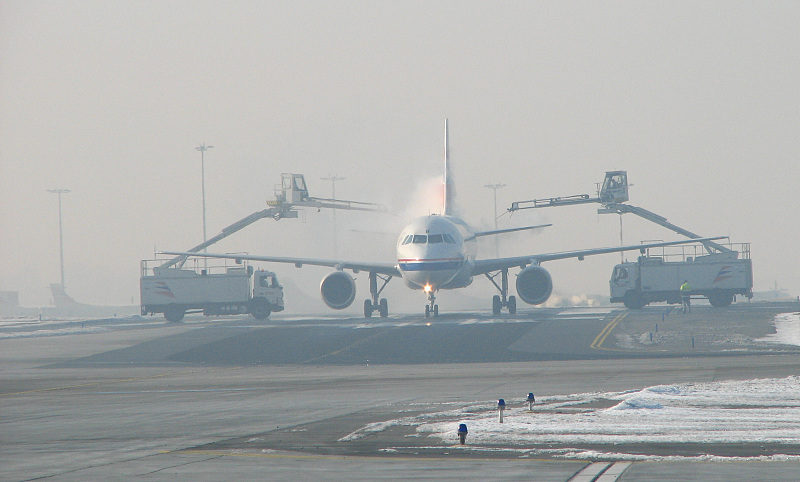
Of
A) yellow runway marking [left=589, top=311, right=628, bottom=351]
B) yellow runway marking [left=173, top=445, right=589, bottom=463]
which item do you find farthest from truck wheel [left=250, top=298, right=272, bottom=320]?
yellow runway marking [left=173, top=445, right=589, bottom=463]

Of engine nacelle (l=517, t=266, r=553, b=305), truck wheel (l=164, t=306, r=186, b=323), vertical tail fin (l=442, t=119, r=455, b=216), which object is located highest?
vertical tail fin (l=442, t=119, r=455, b=216)

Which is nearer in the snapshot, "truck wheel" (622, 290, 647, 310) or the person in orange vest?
the person in orange vest

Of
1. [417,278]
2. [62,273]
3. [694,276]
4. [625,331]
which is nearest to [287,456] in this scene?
[625,331]

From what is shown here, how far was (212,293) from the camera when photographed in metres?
63.0

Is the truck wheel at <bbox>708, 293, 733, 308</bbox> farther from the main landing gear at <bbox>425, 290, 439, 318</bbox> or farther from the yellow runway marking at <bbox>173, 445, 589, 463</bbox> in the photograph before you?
the yellow runway marking at <bbox>173, 445, 589, 463</bbox>

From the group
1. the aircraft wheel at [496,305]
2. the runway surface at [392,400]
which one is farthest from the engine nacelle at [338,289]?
the runway surface at [392,400]

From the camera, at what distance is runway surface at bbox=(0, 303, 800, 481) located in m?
13.5

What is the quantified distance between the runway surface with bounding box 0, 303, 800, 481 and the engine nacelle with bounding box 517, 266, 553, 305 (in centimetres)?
716

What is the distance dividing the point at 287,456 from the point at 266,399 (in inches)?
333

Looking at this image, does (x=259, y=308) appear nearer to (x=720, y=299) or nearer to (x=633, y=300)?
(x=633, y=300)

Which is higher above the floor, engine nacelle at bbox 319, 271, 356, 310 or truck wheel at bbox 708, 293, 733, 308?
engine nacelle at bbox 319, 271, 356, 310

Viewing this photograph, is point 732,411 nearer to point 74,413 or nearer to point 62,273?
point 74,413

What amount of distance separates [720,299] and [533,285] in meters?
13.8

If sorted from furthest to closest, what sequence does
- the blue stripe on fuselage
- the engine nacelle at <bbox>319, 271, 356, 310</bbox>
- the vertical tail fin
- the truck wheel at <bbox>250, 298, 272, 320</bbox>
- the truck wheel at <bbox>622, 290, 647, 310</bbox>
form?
the vertical tail fin < the truck wheel at <bbox>250, 298, 272, 320</bbox> < the truck wheel at <bbox>622, 290, 647, 310</bbox> < the engine nacelle at <bbox>319, 271, 356, 310</bbox> < the blue stripe on fuselage
